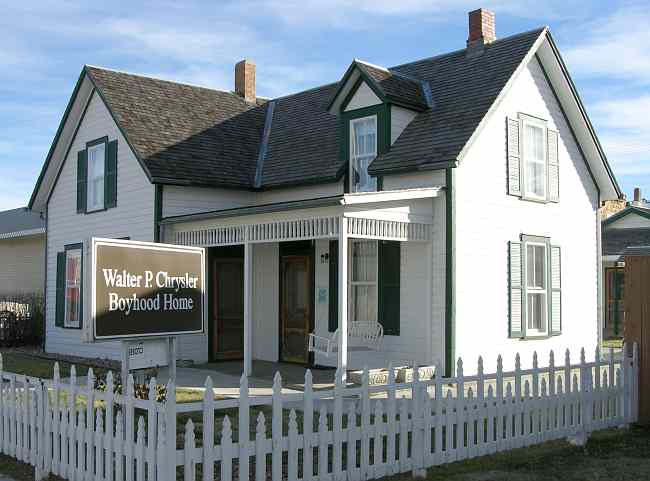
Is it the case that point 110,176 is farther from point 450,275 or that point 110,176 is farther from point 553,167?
point 553,167

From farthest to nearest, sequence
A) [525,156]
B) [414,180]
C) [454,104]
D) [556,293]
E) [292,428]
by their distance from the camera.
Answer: [556,293] → [525,156] → [454,104] → [414,180] → [292,428]

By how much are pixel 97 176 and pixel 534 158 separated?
33.0 feet

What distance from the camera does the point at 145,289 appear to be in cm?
773

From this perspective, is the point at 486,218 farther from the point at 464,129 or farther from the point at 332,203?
the point at 332,203

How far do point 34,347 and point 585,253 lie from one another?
14468 mm

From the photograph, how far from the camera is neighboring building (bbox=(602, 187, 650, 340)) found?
87.5ft

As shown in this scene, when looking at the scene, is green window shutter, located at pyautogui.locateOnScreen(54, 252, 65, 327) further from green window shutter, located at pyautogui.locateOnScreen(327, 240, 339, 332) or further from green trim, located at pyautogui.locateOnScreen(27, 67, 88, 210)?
green window shutter, located at pyautogui.locateOnScreen(327, 240, 339, 332)

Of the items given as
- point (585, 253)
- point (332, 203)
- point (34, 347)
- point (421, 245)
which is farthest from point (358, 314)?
point (34, 347)

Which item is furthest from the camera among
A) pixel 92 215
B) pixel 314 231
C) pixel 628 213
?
pixel 628 213

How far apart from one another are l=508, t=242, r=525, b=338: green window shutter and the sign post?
26.7 ft

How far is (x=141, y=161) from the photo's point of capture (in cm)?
1650

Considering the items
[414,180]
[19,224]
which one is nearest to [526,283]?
[414,180]

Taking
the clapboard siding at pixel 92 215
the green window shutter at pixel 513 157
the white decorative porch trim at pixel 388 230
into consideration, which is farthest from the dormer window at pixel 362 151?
the clapboard siding at pixel 92 215

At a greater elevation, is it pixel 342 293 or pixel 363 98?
pixel 363 98
